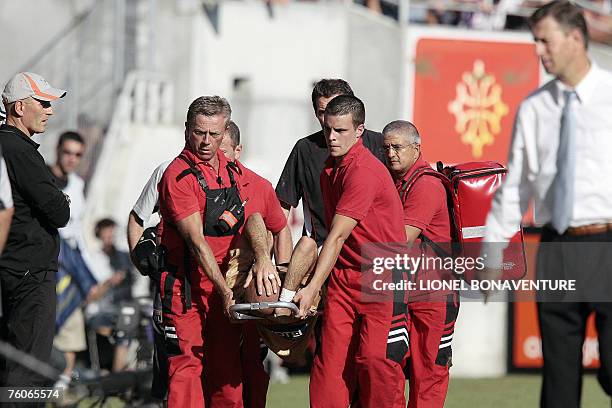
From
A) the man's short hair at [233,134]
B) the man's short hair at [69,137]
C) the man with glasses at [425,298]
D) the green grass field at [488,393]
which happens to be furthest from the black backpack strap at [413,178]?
the green grass field at [488,393]

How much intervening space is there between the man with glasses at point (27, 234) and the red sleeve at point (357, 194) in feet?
5.74

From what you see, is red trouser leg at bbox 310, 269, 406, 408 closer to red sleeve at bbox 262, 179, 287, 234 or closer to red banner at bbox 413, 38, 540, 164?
red sleeve at bbox 262, 179, 287, 234

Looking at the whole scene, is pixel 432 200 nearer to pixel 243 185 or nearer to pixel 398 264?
pixel 398 264

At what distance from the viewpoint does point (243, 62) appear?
17.7 metres

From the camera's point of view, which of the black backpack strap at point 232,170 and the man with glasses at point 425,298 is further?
the man with glasses at point 425,298

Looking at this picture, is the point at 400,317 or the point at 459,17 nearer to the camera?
the point at 400,317

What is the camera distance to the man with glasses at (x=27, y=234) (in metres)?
7.48

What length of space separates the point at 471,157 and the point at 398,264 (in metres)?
10.6

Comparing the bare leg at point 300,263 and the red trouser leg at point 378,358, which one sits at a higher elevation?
the bare leg at point 300,263

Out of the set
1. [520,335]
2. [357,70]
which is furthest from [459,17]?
[520,335]

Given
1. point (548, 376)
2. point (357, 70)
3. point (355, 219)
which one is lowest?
point (548, 376)

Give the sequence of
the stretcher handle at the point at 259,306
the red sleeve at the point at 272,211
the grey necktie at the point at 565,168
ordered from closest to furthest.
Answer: the grey necktie at the point at 565,168, the stretcher handle at the point at 259,306, the red sleeve at the point at 272,211

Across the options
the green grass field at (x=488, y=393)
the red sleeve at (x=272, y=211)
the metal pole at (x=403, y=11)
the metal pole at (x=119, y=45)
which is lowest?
the green grass field at (x=488, y=393)

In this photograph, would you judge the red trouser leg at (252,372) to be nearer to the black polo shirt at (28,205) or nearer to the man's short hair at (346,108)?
the black polo shirt at (28,205)
